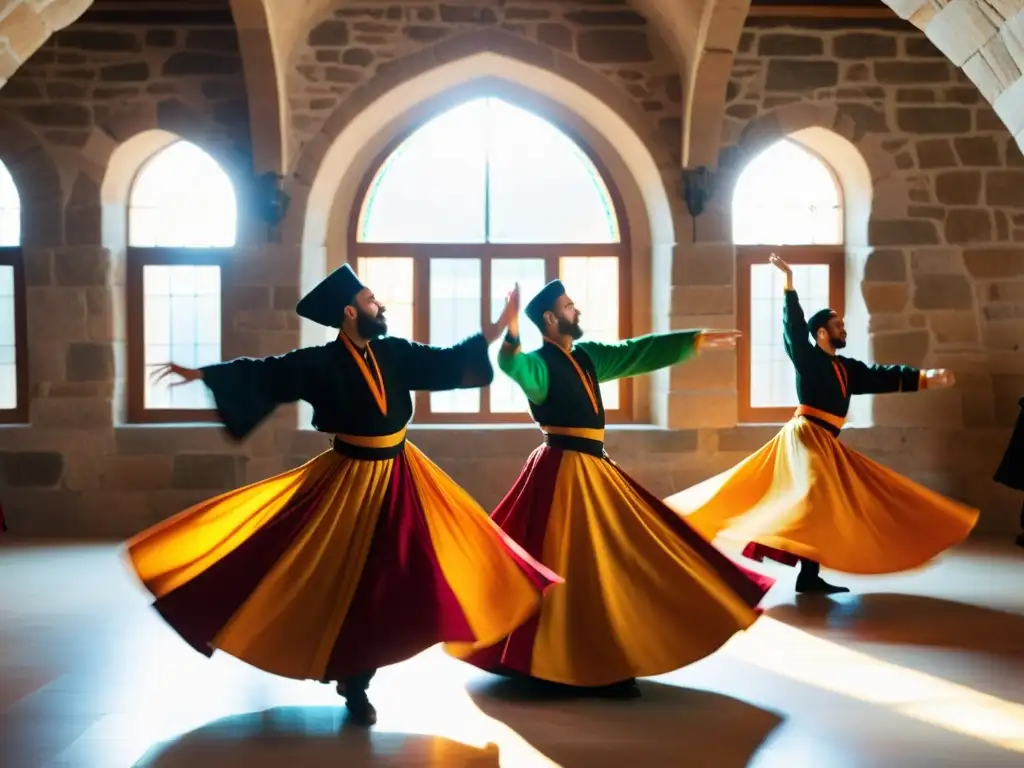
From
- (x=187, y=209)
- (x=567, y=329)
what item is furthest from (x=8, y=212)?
(x=567, y=329)

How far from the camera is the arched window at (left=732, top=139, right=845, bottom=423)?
6.88 metres

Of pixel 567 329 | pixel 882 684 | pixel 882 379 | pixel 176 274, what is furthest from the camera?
pixel 176 274

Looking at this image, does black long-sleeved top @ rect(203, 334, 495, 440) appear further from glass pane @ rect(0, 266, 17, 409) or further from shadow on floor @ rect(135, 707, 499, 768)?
glass pane @ rect(0, 266, 17, 409)

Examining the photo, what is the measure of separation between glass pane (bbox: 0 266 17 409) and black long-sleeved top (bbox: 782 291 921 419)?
197 inches

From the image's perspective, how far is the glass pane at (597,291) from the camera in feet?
22.9

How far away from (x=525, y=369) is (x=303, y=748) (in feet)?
4.60

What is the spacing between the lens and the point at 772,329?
6.92 m

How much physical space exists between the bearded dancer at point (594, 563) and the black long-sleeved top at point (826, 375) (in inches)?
65.9

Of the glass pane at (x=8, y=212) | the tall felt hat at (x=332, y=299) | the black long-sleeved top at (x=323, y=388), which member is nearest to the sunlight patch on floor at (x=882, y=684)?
the black long-sleeved top at (x=323, y=388)

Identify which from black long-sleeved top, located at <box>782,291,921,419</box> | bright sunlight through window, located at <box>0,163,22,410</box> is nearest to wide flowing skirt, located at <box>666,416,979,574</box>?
black long-sleeved top, located at <box>782,291,921,419</box>

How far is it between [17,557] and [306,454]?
175cm

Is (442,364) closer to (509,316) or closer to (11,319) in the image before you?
(509,316)

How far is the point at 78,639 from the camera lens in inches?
155

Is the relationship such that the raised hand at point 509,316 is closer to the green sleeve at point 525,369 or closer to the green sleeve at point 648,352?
the green sleeve at point 525,369
